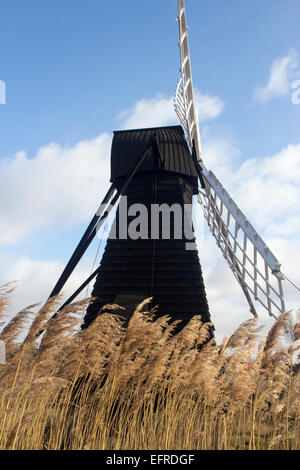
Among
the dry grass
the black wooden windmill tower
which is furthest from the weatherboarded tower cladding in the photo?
the dry grass

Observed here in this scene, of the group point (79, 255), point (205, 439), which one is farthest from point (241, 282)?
point (205, 439)

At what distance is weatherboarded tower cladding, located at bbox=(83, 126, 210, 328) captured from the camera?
989 centimetres

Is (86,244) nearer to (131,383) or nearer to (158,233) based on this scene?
(158,233)

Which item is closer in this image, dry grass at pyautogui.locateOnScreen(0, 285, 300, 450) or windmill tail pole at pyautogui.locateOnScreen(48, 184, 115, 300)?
dry grass at pyautogui.locateOnScreen(0, 285, 300, 450)

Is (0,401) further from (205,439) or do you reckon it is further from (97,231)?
(97,231)

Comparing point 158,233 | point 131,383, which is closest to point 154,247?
point 158,233

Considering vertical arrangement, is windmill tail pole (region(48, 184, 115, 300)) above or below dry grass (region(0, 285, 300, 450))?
above

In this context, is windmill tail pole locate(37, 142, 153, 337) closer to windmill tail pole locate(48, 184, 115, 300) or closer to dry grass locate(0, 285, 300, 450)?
windmill tail pole locate(48, 184, 115, 300)

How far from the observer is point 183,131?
478 inches

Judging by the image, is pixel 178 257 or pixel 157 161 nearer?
pixel 178 257

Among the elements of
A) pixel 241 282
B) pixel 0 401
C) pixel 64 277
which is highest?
pixel 241 282

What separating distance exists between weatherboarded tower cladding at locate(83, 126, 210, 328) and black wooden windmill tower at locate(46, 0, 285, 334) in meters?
0.02
